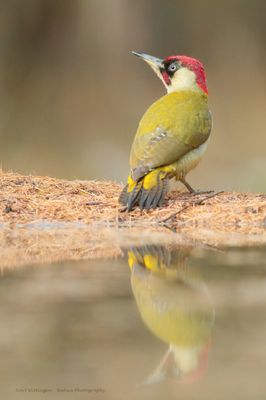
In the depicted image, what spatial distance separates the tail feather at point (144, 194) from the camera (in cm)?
658

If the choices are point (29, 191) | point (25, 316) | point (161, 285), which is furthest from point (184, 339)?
point (29, 191)

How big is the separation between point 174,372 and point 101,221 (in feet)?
12.4

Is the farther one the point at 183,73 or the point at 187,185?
the point at 183,73

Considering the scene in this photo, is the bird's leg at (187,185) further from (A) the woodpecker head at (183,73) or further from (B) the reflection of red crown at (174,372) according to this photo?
(B) the reflection of red crown at (174,372)

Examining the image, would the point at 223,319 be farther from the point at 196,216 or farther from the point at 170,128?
the point at 170,128

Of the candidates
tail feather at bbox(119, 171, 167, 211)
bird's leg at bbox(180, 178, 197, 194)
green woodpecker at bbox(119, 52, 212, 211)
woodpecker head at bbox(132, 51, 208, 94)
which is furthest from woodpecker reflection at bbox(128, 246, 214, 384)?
woodpecker head at bbox(132, 51, 208, 94)

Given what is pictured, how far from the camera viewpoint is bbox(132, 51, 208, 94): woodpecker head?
763cm

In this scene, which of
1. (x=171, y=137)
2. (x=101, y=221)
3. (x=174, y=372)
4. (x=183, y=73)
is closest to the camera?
(x=174, y=372)

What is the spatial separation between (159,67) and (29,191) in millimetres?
1759

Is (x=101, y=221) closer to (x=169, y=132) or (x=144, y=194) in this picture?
(x=144, y=194)

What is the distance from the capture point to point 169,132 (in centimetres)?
693

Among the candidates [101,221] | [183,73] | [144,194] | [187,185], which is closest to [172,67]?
[183,73]

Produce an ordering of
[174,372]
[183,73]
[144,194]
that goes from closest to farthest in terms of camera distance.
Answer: [174,372] → [144,194] → [183,73]

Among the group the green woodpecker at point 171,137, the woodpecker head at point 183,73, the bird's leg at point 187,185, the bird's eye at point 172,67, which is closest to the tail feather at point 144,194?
the green woodpecker at point 171,137
